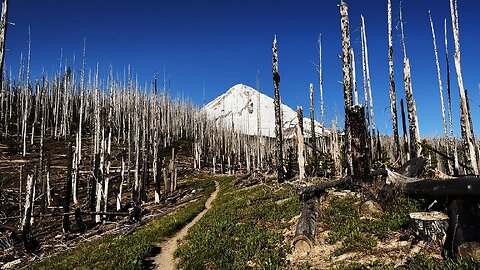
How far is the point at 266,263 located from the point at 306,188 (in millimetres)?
6233

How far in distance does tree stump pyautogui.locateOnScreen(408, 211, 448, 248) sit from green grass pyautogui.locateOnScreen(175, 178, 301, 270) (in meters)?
3.90

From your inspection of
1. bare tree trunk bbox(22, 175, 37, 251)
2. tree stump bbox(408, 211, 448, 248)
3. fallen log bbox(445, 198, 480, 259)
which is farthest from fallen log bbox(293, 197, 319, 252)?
bare tree trunk bbox(22, 175, 37, 251)

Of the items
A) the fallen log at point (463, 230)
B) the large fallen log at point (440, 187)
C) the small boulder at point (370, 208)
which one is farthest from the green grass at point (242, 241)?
the large fallen log at point (440, 187)

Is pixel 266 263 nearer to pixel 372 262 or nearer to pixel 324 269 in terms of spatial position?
pixel 324 269

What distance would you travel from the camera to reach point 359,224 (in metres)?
11.7

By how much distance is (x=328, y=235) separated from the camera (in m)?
11.3

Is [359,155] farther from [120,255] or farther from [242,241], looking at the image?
[120,255]

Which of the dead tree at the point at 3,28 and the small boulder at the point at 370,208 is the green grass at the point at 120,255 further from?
the small boulder at the point at 370,208

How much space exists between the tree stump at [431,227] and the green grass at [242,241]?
153 inches

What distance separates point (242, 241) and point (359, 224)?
448 cm

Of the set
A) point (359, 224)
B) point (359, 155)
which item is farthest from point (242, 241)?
point (359, 155)

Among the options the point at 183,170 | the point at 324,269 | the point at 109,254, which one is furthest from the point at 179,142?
the point at 324,269

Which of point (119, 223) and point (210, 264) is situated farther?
point (119, 223)

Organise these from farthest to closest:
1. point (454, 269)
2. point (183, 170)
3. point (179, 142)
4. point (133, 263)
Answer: point (179, 142)
point (183, 170)
point (133, 263)
point (454, 269)
